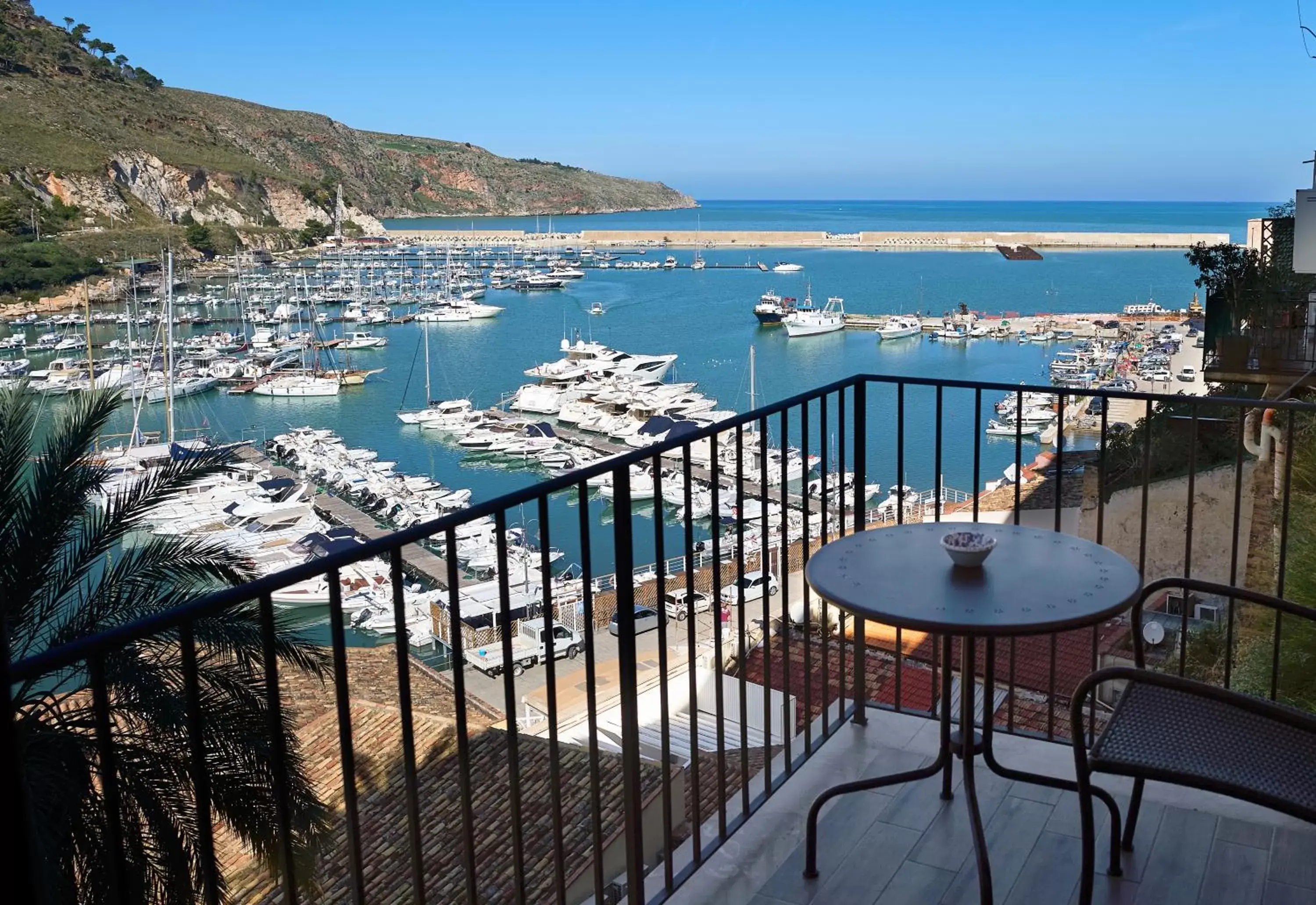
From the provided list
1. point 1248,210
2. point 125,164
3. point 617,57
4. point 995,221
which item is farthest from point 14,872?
point 1248,210

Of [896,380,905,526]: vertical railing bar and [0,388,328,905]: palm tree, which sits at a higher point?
[896,380,905,526]: vertical railing bar

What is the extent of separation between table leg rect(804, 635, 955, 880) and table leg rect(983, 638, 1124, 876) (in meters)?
0.07

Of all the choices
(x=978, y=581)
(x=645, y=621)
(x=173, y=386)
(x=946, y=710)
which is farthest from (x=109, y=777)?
(x=173, y=386)

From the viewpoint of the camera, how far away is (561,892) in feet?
5.75

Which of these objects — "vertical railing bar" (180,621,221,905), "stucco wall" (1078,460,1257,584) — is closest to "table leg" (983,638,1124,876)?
"vertical railing bar" (180,621,221,905)

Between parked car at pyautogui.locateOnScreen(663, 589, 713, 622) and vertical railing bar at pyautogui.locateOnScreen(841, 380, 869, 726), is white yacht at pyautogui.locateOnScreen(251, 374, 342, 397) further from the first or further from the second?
vertical railing bar at pyautogui.locateOnScreen(841, 380, 869, 726)

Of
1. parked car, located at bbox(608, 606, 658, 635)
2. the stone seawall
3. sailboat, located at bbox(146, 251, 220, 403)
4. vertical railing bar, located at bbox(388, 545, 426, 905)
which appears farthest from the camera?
the stone seawall

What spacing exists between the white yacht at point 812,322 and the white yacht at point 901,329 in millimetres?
2137

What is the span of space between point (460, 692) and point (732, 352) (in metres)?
43.0

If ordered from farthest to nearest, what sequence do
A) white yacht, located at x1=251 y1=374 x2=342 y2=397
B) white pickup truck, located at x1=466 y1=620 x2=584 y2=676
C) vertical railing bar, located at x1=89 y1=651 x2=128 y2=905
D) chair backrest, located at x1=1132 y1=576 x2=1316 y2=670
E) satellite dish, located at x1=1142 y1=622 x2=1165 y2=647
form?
white yacht, located at x1=251 y1=374 x2=342 y2=397 < white pickup truck, located at x1=466 y1=620 x2=584 y2=676 < satellite dish, located at x1=1142 y1=622 x2=1165 y2=647 < chair backrest, located at x1=1132 y1=576 x2=1316 y2=670 < vertical railing bar, located at x1=89 y1=651 x2=128 y2=905

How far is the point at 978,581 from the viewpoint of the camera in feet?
6.18

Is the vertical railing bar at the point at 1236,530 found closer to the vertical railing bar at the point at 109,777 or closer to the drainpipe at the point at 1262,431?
the drainpipe at the point at 1262,431

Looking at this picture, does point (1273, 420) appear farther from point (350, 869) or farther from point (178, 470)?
point (178, 470)

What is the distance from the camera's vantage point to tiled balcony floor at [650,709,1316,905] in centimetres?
198
